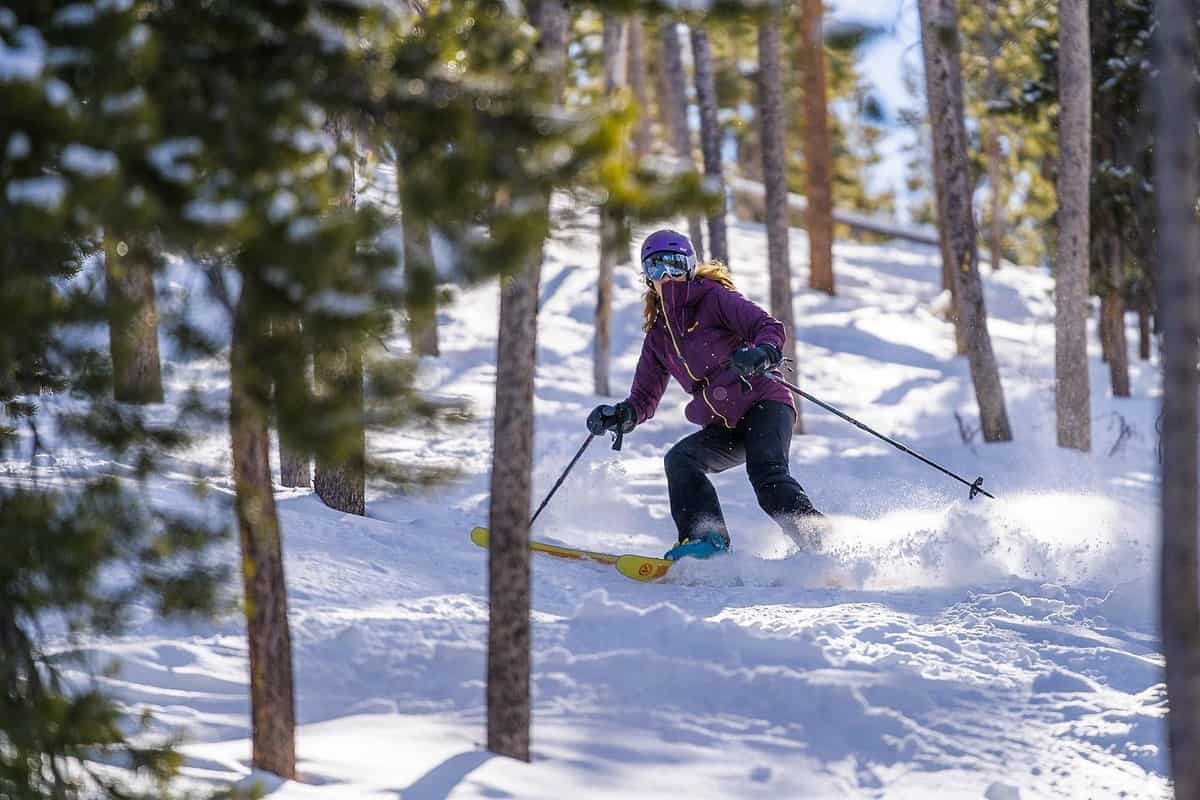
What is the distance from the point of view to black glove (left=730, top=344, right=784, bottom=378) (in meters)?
6.79

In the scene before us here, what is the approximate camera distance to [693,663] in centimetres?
491

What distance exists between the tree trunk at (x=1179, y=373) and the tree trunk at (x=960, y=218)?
925 centimetres

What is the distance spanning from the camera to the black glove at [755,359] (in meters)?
6.79

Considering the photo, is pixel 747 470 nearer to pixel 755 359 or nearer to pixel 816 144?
pixel 755 359

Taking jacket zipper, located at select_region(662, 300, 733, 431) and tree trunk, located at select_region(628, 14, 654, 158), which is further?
tree trunk, located at select_region(628, 14, 654, 158)

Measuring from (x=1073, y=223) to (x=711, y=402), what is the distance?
5796 millimetres

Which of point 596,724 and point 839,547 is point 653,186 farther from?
point 839,547

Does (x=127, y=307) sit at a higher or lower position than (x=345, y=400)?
higher

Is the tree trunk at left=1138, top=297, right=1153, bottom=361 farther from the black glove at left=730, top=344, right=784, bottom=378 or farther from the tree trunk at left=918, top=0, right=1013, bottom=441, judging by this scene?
the black glove at left=730, top=344, right=784, bottom=378

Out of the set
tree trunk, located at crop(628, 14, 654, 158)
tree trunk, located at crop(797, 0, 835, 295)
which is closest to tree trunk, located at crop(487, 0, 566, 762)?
tree trunk, located at crop(797, 0, 835, 295)

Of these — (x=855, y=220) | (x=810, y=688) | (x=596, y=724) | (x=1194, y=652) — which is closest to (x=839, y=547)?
(x=810, y=688)

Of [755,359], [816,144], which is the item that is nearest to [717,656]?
[755,359]

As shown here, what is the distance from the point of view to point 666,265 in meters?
7.20

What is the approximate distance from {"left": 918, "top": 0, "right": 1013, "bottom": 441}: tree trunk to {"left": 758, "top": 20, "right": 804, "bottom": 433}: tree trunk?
177 centimetres
